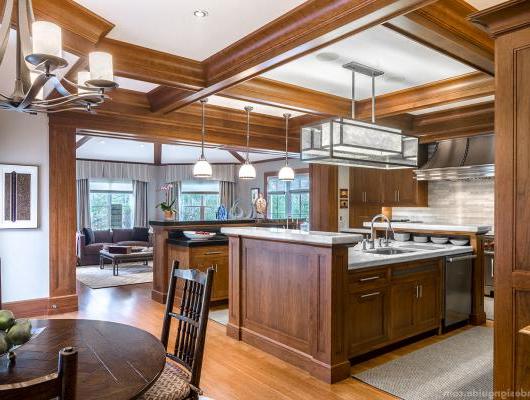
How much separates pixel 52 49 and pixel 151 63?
5.75 feet

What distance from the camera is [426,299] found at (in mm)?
3848

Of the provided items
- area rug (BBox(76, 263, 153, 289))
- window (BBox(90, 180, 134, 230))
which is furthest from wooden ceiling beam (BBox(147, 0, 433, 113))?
window (BBox(90, 180, 134, 230))

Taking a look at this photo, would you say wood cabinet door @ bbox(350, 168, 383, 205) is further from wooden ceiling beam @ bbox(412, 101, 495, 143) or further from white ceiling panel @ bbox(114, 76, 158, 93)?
white ceiling panel @ bbox(114, 76, 158, 93)

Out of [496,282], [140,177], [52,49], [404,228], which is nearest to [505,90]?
[496,282]

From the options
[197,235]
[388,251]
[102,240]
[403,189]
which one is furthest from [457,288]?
[102,240]

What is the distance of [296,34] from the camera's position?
282 cm

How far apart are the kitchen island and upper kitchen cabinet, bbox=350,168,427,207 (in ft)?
9.54

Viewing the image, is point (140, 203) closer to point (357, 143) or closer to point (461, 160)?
point (461, 160)

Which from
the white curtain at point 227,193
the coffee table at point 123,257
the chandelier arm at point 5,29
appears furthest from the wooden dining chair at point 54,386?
the white curtain at point 227,193

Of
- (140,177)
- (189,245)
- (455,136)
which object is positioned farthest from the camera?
(140,177)

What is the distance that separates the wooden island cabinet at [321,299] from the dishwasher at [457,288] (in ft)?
0.39

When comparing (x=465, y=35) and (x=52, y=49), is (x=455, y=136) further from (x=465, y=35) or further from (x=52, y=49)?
(x=52, y=49)

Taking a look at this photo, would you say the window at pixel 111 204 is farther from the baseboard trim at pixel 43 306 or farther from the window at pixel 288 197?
the baseboard trim at pixel 43 306

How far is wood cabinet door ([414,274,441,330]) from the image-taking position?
12.3ft
